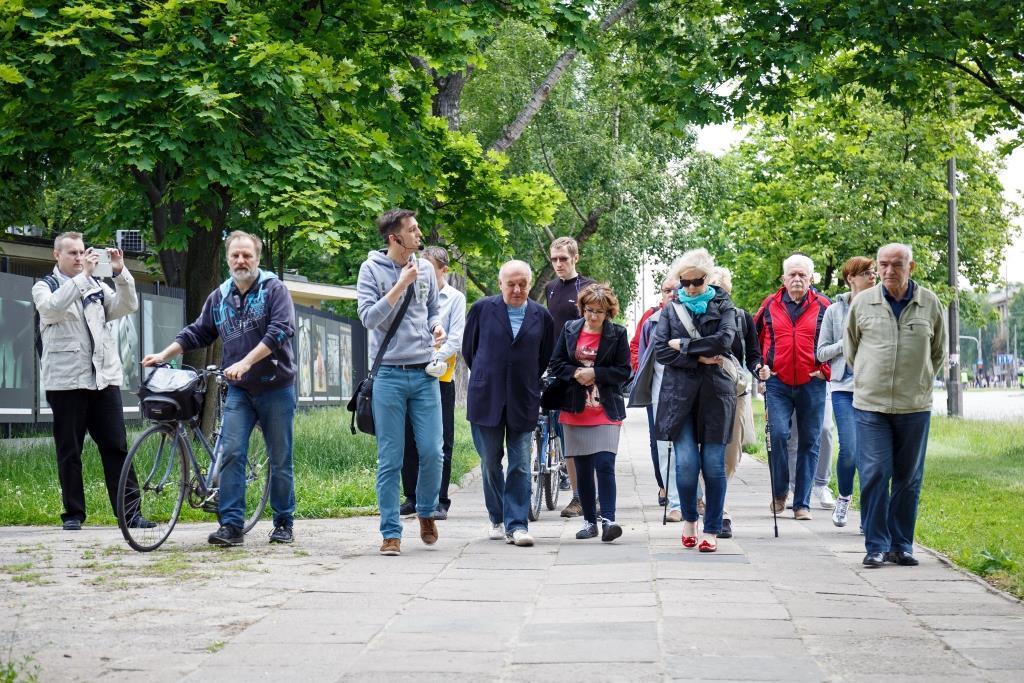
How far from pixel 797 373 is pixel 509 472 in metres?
2.88

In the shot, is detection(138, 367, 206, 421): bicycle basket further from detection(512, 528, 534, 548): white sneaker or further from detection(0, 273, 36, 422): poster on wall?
detection(0, 273, 36, 422): poster on wall

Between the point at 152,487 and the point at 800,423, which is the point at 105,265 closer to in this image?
the point at 152,487

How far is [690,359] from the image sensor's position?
859 centimetres

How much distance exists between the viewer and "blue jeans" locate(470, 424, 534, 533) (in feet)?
29.8

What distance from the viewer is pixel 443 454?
37.1 feet

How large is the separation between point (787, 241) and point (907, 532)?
31976 mm

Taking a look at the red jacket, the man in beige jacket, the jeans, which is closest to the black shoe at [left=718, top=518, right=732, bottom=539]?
the jeans

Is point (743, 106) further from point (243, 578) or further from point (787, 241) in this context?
point (787, 241)

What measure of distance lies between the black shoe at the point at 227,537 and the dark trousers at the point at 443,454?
229 cm

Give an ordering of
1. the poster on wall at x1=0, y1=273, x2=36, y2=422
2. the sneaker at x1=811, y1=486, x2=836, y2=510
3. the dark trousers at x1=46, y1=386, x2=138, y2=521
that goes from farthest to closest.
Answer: the poster on wall at x1=0, y1=273, x2=36, y2=422 < the sneaker at x1=811, y1=486, x2=836, y2=510 < the dark trousers at x1=46, y1=386, x2=138, y2=521

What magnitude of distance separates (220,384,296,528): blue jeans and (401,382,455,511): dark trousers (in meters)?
1.89

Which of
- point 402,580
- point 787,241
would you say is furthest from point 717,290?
point 787,241

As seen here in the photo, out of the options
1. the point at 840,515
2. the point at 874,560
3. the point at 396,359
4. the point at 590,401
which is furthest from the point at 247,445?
the point at 840,515

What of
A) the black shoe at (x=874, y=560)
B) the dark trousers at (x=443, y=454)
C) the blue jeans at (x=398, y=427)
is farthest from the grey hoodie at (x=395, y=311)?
the black shoe at (x=874, y=560)
